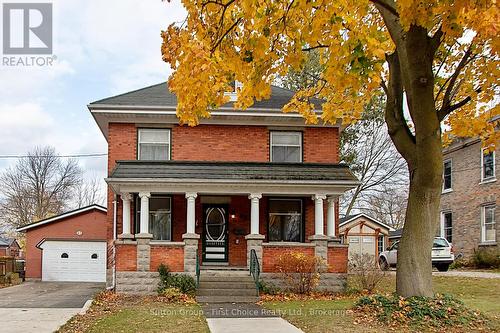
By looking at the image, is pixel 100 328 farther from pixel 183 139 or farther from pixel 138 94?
pixel 138 94

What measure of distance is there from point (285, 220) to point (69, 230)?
45.7 feet

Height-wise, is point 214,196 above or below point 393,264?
above

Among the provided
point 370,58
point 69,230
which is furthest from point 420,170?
point 69,230

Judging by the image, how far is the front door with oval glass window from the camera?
18.5 meters

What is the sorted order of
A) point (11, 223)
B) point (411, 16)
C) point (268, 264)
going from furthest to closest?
point (11, 223) < point (268, 264) < point (411, 16)

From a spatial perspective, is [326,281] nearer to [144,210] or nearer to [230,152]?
[230,152]

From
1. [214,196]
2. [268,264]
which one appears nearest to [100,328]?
[268,264]

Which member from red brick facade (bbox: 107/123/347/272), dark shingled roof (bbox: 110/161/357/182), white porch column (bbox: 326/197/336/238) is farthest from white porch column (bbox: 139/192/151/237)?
white porch column (bbox: 326/197/336/238)

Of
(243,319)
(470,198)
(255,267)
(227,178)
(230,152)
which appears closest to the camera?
(243,319)

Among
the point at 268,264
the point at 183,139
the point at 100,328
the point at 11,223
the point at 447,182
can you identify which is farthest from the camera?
the point at 11,223

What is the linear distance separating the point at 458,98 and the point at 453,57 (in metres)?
1.32

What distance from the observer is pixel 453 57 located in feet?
40.6

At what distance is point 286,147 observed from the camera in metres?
19.1

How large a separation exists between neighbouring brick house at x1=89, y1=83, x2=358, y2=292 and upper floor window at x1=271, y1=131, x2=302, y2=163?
4cm
